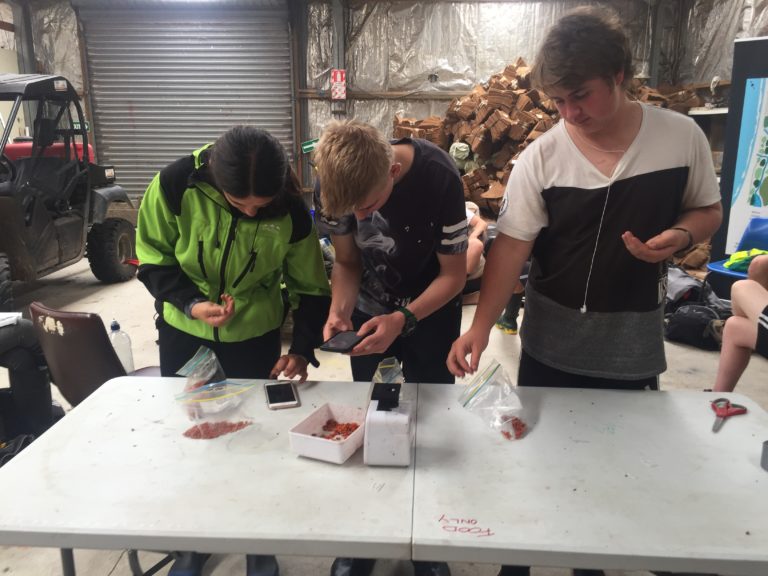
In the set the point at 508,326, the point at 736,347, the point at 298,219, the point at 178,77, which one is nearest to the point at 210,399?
the point at 298,219

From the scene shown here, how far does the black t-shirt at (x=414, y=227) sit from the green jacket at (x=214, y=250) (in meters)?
0.11

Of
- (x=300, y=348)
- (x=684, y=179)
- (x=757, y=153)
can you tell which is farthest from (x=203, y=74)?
(x=684, y=179)

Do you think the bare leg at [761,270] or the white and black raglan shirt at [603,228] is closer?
the white and black raglan shirt at [603,228]

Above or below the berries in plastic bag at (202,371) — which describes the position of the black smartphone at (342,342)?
above

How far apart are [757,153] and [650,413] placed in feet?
12.1

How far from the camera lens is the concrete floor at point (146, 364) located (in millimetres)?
1775

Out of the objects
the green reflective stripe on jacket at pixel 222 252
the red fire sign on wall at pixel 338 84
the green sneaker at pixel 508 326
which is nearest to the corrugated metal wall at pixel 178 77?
the red fire sign on wall at pixel 338 84

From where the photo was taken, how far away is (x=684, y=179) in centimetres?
126

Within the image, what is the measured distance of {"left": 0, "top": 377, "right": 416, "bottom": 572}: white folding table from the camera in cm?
92

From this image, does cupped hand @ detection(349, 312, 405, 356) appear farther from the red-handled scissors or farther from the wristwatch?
the red-handled scissors

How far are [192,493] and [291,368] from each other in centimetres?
52

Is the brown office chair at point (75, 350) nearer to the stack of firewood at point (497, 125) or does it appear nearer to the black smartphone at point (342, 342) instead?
the black smartphone at point (342, 342)

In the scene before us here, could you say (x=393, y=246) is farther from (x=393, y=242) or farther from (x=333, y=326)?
(x=333, y=326)

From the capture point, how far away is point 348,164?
1.18 metres
